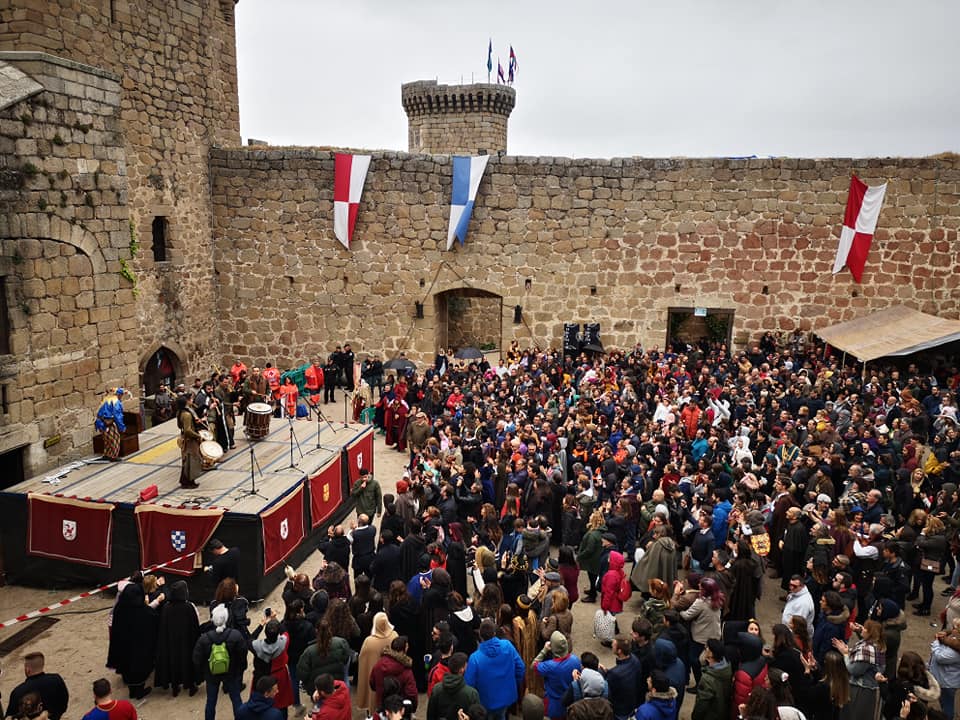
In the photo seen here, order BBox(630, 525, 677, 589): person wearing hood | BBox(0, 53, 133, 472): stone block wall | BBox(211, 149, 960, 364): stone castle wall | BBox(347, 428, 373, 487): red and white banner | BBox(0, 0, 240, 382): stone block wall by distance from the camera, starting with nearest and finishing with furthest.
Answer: BBox(630, 525, 677, 589): person wearing hood, BBox(0, 53, 133, 472): stone block wall, BBox(347, 428, 373, 487): red and white banner, BBox(0, 0, 240, 382): stone block wall, BBox(211, 149, 960, 364): stone castle wall

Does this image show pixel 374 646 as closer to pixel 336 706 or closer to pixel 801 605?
pixel 336 706

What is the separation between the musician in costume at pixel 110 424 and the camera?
10203 mm

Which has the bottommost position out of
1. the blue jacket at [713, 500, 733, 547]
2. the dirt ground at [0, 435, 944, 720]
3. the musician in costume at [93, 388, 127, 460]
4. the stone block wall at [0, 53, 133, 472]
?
the dirt ground at [0, 435, 944, 720]

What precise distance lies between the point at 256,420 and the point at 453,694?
692 cm

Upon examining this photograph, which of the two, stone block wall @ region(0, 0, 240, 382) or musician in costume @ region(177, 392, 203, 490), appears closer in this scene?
musician in costume @ region(177, 392, 203, 490)

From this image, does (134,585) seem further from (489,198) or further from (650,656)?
(489,198)

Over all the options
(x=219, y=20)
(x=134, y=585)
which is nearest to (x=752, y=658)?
(x=134, y=585)

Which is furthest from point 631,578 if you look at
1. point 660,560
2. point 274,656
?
point 274,656

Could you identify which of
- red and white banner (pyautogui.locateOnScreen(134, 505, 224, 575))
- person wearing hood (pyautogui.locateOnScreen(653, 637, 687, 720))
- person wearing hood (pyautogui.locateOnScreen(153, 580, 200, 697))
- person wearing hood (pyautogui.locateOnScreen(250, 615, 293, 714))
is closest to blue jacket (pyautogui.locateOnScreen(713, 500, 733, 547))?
person wearing hood (pyautogui.locateOnScreen(653, 637, 687, 720))

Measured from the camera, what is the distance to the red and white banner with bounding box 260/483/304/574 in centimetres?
899

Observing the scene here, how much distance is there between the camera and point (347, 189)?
18.7m

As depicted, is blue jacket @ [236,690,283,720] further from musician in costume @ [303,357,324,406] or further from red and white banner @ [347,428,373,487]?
musician in costume @ [303,357,324,406]

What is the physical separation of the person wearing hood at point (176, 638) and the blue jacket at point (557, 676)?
3.47 metres

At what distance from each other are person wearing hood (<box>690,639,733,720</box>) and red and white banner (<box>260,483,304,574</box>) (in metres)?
5.34
